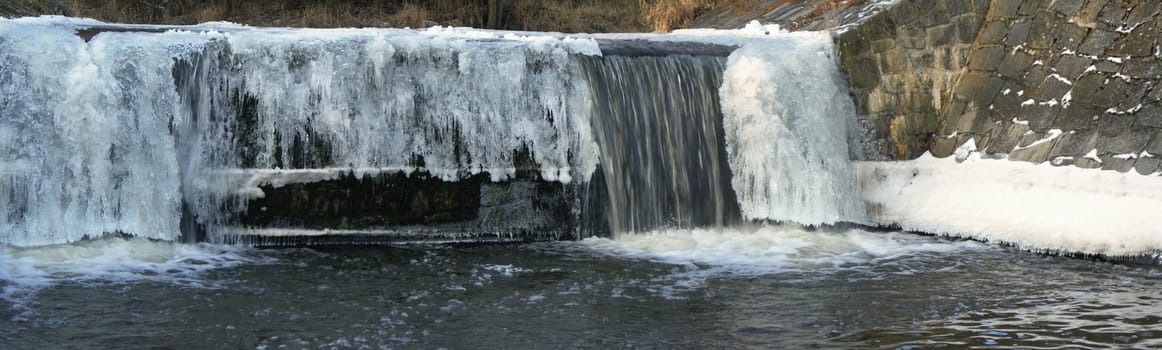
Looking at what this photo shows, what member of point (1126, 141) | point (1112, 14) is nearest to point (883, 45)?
point (1112, 14)

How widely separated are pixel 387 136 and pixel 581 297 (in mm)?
2623

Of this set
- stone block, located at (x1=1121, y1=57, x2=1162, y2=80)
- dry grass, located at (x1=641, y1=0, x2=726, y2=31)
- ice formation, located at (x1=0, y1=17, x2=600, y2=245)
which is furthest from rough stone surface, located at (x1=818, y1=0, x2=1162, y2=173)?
dry grass, located at (x1=641, y1=0, x2=726, y2=31)

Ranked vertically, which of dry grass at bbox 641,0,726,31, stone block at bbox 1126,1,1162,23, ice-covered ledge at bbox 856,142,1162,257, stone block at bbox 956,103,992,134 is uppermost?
dry grass at bbox 641,0,726,31

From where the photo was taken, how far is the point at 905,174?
963 cm

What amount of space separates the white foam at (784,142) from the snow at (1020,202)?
371mm

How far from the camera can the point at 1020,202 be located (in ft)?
28.0

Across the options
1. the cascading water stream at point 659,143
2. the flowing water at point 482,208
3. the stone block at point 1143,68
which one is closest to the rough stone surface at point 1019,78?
the stone block at point 1143,68

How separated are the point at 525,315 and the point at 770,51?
425 centimetres

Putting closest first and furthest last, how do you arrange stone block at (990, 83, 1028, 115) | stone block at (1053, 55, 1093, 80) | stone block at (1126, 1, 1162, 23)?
stone block at (1126, 1, 1162, 23) → stone block at (1053, 55, 1093, 80) → stone block at (990, 83, 1028, 115)

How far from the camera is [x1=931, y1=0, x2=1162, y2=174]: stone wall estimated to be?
8.22m

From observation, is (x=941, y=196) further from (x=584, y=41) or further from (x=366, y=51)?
(x=366, y=51)

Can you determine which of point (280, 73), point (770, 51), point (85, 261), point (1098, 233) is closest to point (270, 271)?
point (85, 261)

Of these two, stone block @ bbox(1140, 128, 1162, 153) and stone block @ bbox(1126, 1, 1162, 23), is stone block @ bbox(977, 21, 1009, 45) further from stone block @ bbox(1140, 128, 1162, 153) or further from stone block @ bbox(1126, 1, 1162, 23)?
stone block @ bbox(1140, 128, 1162, 153)

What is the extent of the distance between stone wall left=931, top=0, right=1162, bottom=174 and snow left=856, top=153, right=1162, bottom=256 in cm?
16
